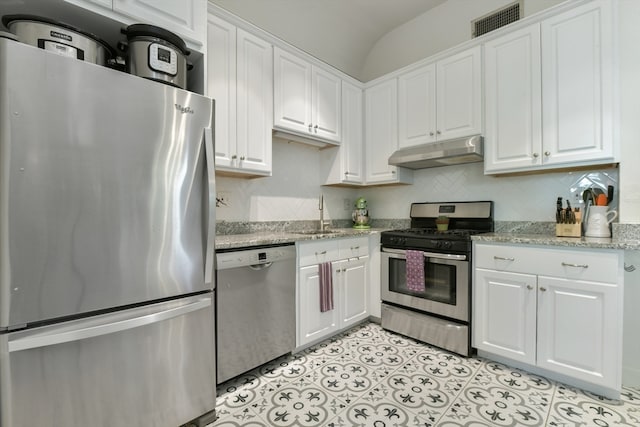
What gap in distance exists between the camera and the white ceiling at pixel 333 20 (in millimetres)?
2498

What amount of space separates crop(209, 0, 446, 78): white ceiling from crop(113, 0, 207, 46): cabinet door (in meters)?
0.93

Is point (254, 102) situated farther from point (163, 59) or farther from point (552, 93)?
point (552, 93)

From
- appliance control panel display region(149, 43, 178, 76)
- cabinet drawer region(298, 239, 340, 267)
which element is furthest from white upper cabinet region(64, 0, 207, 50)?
cabinet drawer region(298, 239, 340, 267)

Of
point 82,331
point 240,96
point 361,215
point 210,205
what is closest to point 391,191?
point 361,215

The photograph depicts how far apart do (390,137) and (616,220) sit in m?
1.85

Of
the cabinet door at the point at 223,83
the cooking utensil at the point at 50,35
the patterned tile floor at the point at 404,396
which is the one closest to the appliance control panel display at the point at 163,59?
the cooking utensil at the point at 50,35

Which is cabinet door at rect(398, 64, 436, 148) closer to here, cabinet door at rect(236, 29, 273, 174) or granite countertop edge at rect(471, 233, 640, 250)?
granite countertop edge at rect(471, 233, 640, 250)

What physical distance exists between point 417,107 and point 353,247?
1479 mm

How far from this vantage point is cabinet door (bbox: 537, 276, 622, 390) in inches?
64.3

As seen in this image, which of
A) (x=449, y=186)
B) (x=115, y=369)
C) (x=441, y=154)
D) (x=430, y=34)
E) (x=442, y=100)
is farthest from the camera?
(x=430, y=34)

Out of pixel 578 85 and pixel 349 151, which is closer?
pixel 578 85

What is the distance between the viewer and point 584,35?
192 cm

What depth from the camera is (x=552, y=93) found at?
2.05 meters

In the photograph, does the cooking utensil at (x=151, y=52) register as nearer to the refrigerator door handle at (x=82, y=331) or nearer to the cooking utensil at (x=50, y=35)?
the cooking utensil at (x=50, y=35)
